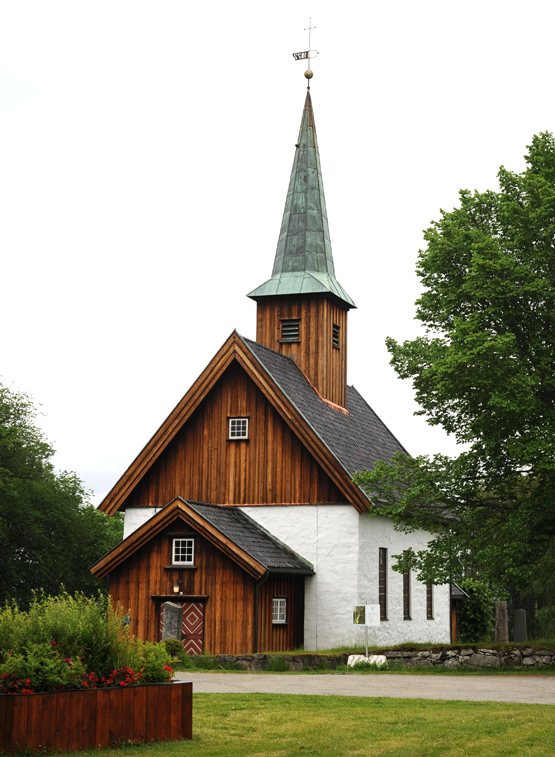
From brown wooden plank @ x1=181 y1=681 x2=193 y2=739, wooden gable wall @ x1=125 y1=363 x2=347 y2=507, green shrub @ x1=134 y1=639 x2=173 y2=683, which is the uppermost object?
wooden gable wall @ x1=125 y1=363 x2=347 y2=507

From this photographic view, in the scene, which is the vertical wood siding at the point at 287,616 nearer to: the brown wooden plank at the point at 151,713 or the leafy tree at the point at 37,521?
the brown wooden plank at the point at 151,713

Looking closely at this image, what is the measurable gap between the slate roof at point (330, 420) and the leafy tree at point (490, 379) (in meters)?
3.56

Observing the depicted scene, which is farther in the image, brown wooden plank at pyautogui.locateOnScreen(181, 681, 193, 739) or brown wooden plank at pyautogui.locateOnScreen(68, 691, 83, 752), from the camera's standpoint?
brown wooden plank at pyautogui.locateOnScreen(181, 681, 193, 739)

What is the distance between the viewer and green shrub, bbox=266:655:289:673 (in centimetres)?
2253

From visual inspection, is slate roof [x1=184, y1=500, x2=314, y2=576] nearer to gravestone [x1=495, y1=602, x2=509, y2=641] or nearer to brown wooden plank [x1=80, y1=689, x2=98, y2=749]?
gravestone [x1=495, y1=602, x2=509, y2=641]

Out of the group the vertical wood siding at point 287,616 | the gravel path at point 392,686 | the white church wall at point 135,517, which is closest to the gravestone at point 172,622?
the vertical wood siding at point 287,616

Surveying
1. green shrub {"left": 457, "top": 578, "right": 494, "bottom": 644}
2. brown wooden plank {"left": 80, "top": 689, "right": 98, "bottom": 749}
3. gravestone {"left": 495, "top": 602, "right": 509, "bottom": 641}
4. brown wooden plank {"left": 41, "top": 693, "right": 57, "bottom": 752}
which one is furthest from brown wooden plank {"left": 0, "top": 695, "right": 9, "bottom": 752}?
green shrub {"left": 457, "top": 578, "right": 494, "bottom": 644}

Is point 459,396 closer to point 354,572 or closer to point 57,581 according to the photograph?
point 354,572

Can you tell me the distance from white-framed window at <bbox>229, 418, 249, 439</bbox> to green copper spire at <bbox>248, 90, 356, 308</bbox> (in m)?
5.58

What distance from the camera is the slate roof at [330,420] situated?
29.6m

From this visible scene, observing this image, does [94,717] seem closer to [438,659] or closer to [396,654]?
[396,654]

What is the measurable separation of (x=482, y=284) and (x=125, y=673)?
48.3 ft

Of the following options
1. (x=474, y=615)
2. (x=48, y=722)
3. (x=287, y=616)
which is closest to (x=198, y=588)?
(x=287, y=616)

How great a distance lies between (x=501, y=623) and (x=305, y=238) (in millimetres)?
15579
